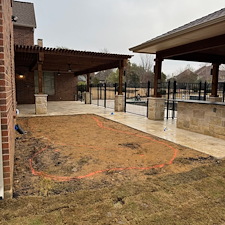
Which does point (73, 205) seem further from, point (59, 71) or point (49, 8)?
point (49, 8)

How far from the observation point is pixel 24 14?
1766 centimetres

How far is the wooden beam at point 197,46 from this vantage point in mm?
5274

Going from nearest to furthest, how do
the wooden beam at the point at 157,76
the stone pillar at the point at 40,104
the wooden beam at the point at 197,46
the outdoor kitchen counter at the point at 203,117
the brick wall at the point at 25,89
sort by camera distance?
the wooden beam at the point at 197,46, the outdoor kitchen counter at the point at 203,117, the wooden beam at the point at 157,76, the stone pillar at the point at 40,104, the brick wall at the point at 25,89

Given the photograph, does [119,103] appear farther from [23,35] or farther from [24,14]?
[24,14]

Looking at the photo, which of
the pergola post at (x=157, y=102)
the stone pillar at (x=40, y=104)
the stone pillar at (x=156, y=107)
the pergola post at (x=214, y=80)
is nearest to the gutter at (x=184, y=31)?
the pergola post at (x=157, y=102)

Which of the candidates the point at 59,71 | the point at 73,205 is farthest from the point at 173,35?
the point at 59,71

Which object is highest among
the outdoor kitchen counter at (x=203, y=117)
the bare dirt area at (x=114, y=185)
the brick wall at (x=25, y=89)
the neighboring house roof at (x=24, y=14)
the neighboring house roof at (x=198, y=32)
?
the neighboring house roof at (x=24, y=14)

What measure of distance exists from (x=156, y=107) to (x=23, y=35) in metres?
14.1

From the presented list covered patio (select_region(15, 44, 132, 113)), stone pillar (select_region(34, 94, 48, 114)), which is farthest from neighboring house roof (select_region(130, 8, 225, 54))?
stone pillar (select_region(34, 94, 48, 114))

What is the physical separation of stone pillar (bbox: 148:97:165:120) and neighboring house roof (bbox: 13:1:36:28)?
44.6ft

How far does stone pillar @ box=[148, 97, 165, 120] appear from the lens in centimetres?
838

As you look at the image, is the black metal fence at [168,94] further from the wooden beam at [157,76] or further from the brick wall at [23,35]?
the brick wall at [23,35]

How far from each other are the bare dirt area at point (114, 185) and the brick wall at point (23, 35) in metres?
14.5

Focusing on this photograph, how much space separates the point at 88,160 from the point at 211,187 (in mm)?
2160
